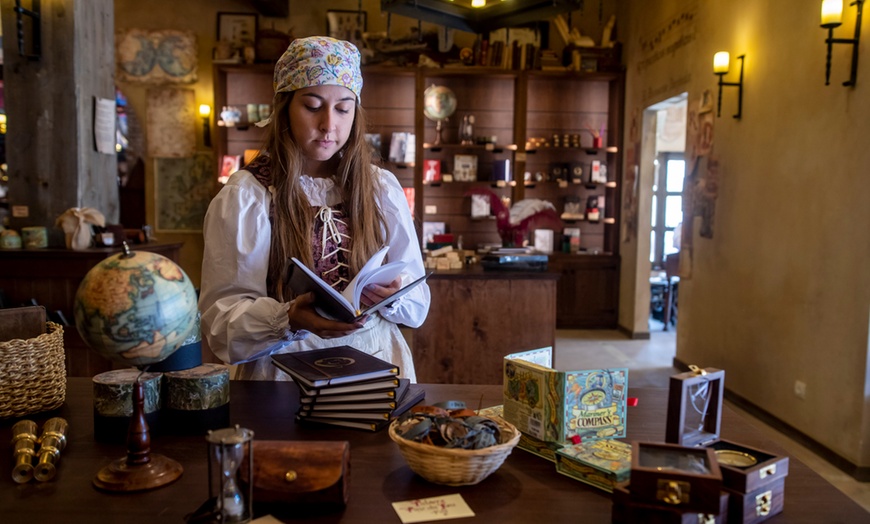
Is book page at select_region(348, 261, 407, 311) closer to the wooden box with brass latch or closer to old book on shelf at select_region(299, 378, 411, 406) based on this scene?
old book on shelf at select_region(299, 378, 411, 406)

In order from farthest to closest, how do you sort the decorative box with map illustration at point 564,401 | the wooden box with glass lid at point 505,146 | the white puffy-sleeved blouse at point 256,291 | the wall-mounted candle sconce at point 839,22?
1. the wooden box with glass lid at point 505,146
2. the wall-mounted candle sconce at point 839,22
3. the white puffy-sleeved blouse at point 256,291
4. the decorative box with map illustration at point 564,401

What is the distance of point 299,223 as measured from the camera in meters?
1.73

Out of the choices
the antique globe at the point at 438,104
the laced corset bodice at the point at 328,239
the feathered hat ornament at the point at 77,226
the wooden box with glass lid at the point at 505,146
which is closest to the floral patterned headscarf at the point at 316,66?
the laced corset bodice at the point at 328,239

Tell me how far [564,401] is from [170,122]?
7.09 m

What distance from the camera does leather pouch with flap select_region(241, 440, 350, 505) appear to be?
1010 mm

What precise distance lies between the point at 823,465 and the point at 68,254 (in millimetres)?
4187

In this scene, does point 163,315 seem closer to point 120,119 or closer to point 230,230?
point 230,230

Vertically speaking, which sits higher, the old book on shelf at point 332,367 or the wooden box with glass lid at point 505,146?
the wooden box with glass lid at point 505,146

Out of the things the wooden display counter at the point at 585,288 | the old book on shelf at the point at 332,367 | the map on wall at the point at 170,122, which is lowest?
the wooden display counter at the point at 585,288

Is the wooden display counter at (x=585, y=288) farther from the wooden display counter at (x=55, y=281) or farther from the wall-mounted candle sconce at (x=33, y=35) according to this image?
the wall-mounted candle sconce at (x=33, y=35)

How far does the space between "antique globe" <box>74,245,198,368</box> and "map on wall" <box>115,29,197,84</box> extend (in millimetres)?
6889

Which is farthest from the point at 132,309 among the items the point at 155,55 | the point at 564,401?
the point at 155,55

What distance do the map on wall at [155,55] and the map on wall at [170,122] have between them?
182mm

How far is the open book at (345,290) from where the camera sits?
1.31m
